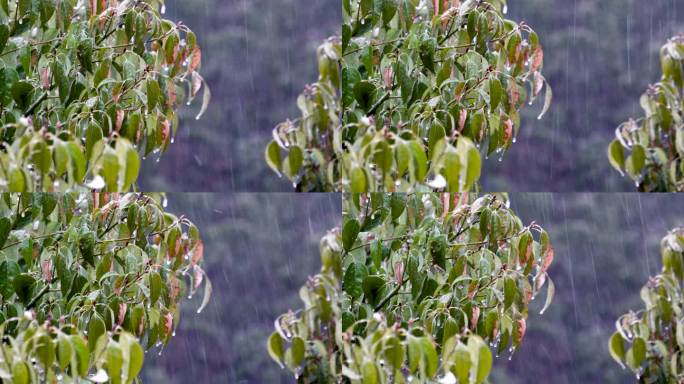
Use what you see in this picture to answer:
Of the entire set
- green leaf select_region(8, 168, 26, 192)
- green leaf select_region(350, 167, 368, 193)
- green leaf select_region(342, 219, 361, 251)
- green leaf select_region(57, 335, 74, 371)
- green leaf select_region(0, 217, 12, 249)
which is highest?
green leaf select_region(8, 168, 26, 192)

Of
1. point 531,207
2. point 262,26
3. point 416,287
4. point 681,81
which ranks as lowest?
point 416,287

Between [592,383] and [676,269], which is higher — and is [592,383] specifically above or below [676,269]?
below

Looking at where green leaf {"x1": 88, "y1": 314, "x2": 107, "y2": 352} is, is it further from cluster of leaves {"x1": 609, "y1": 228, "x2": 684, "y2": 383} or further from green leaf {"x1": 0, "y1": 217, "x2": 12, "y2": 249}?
cluster of leaves {"x1": 609, "y1": 228, "x2": 684, "y2": 383}

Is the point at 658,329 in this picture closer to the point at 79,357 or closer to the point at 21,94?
the point at 79,357

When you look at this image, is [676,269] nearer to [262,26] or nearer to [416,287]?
[416,287]

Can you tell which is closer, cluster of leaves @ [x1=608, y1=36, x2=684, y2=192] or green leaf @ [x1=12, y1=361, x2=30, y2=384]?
green leaf @ [x1=12, y1=361, x2=30, y2=384]

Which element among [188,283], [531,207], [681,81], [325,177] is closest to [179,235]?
[188,283]

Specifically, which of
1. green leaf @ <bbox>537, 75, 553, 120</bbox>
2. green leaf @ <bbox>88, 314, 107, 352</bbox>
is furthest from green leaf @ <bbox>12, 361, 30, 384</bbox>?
green leaf @ <bbox>537, 75, 553, 120</bbox>
